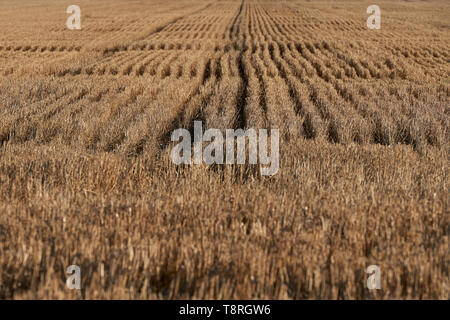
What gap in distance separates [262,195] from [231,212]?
535mm

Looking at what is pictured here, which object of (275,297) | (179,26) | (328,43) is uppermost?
(179,26)

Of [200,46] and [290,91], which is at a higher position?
[200,46]

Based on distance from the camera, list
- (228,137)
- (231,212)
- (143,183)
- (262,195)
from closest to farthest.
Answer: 1. (231,212)
2. (262,195)
3. (143,183)
4. (228,137)

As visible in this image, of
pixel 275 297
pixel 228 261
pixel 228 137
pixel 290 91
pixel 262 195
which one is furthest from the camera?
pixel 290 91

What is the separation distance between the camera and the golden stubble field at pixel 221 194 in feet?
8.14

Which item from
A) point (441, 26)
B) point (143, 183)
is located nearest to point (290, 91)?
point (143, 183)

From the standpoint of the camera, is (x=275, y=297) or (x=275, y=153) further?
(x=275, y=153)

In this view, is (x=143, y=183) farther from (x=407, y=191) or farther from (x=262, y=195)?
(x=407, y=191)

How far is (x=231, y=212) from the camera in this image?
11.0ft

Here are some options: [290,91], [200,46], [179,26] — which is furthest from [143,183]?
[179,26]

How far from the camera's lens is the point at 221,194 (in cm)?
378

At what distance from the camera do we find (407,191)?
12.9 feet

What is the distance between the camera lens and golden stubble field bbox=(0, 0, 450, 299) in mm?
2480

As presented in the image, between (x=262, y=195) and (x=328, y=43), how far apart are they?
58.4ft
